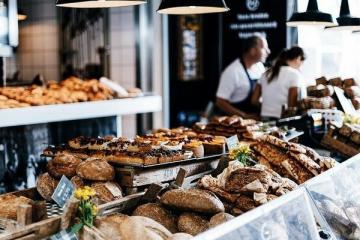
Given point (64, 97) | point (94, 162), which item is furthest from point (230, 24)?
point (94, 162)

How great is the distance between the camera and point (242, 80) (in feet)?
24.8

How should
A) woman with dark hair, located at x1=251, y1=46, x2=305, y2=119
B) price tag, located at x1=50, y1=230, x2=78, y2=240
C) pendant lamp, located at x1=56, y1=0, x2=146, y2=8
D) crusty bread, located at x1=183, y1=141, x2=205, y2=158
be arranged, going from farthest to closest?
woman with dark hair, located at x1=251, y1=46, x2=305, y2=119
crusty bread, located at x1=183, y1=141, x2=205, y2=158
pendant lamp, located at x1=56, y1=0, x2=146, y2=8
price tag, located at x1=50, y1=230, x2=78, y2=240

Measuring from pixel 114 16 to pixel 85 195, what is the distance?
7.38 meters

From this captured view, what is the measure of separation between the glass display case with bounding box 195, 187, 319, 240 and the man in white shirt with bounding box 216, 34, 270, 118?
520cm

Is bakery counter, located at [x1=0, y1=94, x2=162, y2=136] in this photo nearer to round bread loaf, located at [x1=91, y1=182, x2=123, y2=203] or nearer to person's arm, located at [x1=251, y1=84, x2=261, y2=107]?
person's arm, located at [x1=251, y1=84, x2=261, y2=107]

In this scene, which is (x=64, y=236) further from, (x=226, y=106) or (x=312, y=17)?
(x=226, y=106)

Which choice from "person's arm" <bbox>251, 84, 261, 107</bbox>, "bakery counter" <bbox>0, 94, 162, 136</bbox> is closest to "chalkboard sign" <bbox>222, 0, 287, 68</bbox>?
"person's arm" <bbox>251, 84, 261, 107</bbox>

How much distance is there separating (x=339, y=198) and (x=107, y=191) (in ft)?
3.53

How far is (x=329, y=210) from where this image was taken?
2566 mm

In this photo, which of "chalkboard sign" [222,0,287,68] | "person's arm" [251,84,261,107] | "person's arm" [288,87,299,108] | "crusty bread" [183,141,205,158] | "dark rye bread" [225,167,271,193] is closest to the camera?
"dark rye bread" [225,167,271,193]

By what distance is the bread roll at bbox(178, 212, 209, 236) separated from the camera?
2.41 meters

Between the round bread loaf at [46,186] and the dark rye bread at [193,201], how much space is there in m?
0.65

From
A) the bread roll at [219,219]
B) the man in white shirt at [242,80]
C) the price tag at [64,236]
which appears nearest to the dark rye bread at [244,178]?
the bread roll at [219,219]

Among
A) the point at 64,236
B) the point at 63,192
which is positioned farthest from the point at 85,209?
the point at 63,192
